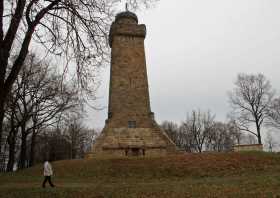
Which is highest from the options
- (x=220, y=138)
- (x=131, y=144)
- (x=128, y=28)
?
(x=128, y=28)

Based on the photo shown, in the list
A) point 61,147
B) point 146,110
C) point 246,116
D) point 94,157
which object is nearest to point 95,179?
point 94,157

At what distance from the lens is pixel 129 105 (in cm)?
2617

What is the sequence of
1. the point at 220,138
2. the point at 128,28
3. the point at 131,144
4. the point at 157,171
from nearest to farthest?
the point at 157,171 → the point at 131,144 → the point at 128,28 → the point at 220,138

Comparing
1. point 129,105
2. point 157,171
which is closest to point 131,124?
point 129,105

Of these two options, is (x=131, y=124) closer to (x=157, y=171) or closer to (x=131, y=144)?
(x=131, y=144)

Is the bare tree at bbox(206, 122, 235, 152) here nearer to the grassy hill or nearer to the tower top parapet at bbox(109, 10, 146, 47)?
the tower top parapet at bbox(109, 10, 146, 47)

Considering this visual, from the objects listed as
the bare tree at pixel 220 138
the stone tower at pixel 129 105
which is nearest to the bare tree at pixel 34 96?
the stone tower at pixel 129 105

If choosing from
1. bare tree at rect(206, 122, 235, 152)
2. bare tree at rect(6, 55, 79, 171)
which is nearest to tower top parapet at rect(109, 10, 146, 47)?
bare tree at rect(6, 55, 79, 171)

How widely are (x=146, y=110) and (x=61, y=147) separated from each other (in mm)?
28496

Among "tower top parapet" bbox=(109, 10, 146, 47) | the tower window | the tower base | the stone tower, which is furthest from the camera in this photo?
"tower top parapet" bbox=(109, 10, 146, 47)

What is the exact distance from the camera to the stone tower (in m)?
24.5

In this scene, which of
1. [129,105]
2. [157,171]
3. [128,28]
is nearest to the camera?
[157,171]

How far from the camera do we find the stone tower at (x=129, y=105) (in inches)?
966

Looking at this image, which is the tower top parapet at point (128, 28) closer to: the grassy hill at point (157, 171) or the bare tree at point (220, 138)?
the grassy hill at point (157, 171)
